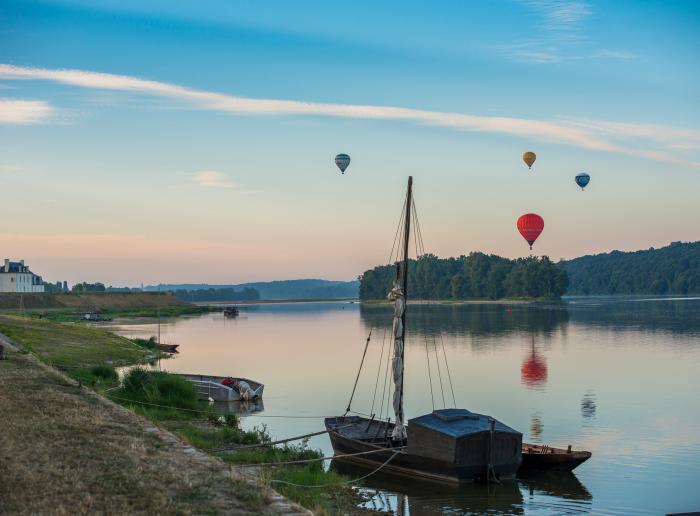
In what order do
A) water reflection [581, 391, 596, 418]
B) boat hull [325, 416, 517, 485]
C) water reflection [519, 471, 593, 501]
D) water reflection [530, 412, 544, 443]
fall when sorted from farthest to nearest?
water reflection [581, 391, 596, 418], water reflection [530, 412, 544, 443], water reflection [519, 471, 593, 501], boat hull [325, 416, 517, 485]

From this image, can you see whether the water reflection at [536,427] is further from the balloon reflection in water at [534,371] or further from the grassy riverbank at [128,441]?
the balloon reflection in water at [534,371]

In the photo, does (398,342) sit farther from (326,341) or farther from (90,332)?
(326,341)

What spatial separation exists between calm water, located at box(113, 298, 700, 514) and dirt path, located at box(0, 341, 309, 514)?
6.95 meters

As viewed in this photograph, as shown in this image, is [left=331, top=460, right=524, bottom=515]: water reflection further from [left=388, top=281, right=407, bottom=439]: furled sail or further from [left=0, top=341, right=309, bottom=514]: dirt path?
[left=0, top=341, right=309, bottom=514]: dirt path

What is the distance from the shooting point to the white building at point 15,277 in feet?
545

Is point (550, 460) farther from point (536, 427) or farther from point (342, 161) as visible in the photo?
point (342, 161)

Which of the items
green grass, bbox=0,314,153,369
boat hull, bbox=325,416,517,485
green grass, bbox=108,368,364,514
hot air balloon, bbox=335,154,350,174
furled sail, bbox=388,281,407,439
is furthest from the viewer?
hot air balloon, bbox=335,154,350,174

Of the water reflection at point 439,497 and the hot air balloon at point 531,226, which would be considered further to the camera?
the hot air balloon at point 531,226

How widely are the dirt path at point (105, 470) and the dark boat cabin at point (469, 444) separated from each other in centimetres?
768

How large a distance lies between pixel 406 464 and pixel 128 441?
925 centimetres

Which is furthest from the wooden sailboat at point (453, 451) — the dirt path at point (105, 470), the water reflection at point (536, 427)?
the dirt path at point (105, 470)

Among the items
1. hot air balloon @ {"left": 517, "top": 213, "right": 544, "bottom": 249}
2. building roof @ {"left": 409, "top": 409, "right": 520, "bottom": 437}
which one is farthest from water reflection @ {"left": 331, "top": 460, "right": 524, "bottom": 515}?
hot air balloon @ {"left": 517, "top": 213, "right": 544, "bottom": 249}

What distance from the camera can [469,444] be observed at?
924 inches

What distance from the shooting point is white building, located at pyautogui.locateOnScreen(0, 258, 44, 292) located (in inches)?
6535
